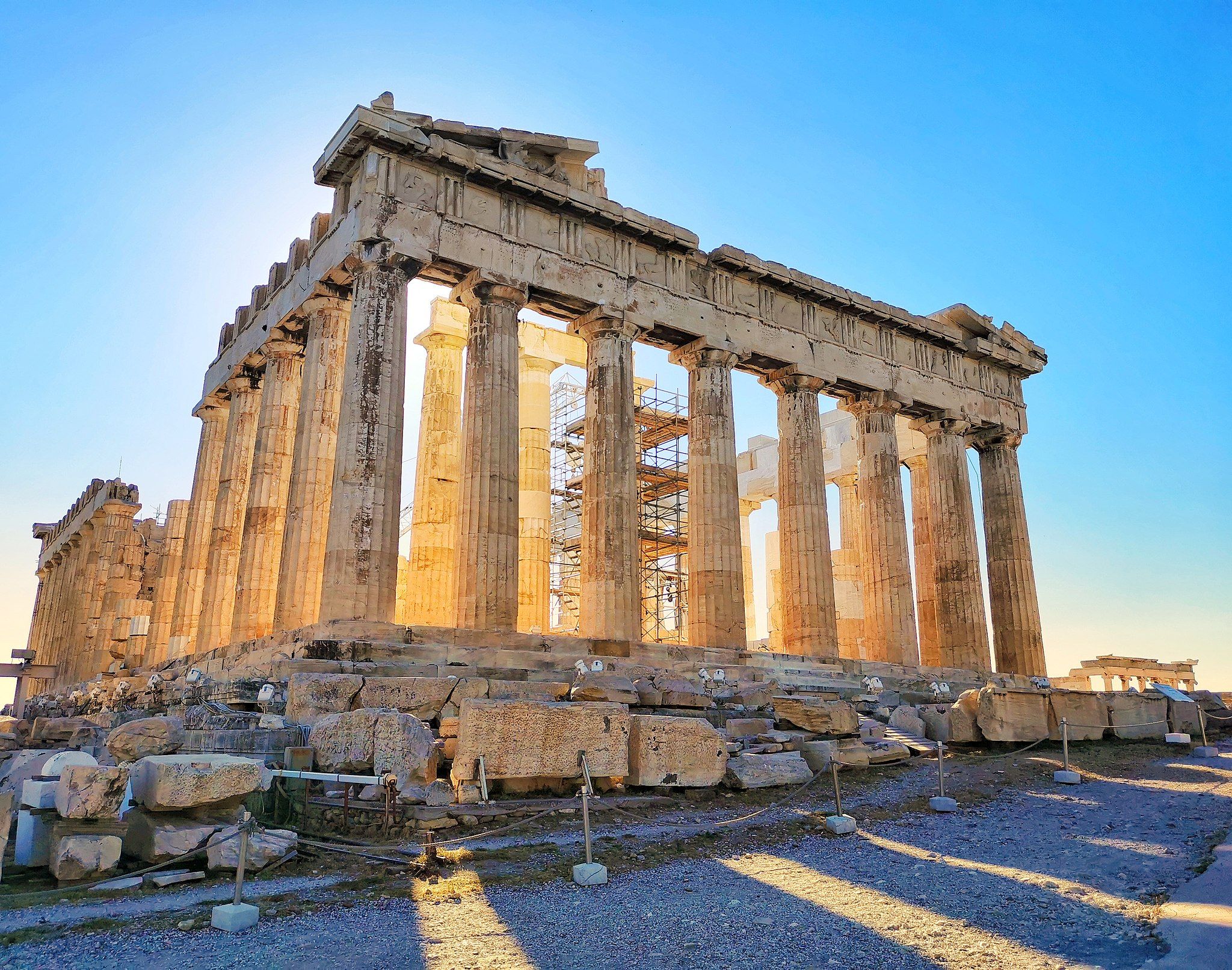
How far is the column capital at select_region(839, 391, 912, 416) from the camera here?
2659 cm

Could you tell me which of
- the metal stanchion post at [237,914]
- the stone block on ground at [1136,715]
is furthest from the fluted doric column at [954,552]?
the metal stanchion post at [237,914]

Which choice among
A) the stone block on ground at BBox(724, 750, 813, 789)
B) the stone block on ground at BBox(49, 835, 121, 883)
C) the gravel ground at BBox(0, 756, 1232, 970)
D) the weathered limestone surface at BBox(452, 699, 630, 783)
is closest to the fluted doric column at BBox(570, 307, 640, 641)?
the stone block on ground at BBox(724, 750, 813, 789)

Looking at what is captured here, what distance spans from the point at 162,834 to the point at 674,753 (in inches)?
211

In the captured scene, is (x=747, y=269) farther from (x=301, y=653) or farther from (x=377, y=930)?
(x=377, y=930)

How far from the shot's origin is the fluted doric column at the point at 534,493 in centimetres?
2438

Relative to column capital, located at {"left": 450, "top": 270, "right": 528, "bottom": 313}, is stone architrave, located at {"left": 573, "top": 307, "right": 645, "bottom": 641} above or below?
below

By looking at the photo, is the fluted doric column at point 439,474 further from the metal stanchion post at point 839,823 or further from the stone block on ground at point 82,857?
the stone block on ground at point 82,857

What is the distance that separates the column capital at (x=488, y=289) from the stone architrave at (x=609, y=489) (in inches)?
84.4

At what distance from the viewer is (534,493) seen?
26.0 meters

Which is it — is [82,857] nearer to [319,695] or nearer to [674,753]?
[319,695]

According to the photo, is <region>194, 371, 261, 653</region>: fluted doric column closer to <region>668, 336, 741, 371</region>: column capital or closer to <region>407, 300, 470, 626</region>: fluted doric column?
<region>407, 300, 470, 626</region>: fluted doric column

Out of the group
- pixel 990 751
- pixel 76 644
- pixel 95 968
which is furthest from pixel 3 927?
pixel 76 644

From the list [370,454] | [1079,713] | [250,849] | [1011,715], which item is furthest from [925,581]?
[250,849]

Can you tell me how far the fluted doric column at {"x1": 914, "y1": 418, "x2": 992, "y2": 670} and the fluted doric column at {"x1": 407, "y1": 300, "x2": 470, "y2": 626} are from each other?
1417 cm
